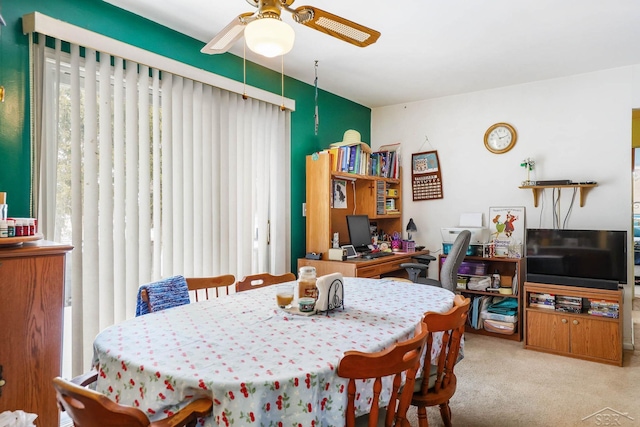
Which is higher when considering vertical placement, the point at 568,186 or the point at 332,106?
the point at 332,106

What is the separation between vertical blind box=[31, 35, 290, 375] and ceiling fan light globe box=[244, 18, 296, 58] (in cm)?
126

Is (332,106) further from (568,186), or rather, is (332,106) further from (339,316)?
(339,316)

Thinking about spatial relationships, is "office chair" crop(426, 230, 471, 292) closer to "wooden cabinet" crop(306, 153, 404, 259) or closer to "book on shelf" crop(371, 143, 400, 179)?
"wooden cabinet" crop(306, 153, 404, 259)

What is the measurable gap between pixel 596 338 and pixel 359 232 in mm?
2186

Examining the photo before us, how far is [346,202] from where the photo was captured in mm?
4188

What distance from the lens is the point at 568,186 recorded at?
353 centimetres

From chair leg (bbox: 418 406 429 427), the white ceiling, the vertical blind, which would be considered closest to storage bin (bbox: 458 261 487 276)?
the white ceiling

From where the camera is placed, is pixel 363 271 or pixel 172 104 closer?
pixel 172 104

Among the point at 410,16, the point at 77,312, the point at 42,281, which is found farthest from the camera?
the point at 410,16

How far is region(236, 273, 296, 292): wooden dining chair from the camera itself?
235cm

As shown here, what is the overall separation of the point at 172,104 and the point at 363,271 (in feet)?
6.68

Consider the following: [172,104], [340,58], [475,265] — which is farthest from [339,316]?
[475,265]

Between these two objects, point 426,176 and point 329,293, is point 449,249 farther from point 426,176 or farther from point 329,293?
point 329,293

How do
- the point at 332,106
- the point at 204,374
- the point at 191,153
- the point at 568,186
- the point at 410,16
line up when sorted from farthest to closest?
the point at 332,106 → the point at 568,186 → the point at 191,153 → the point at 410,16 → the point at 204,374
